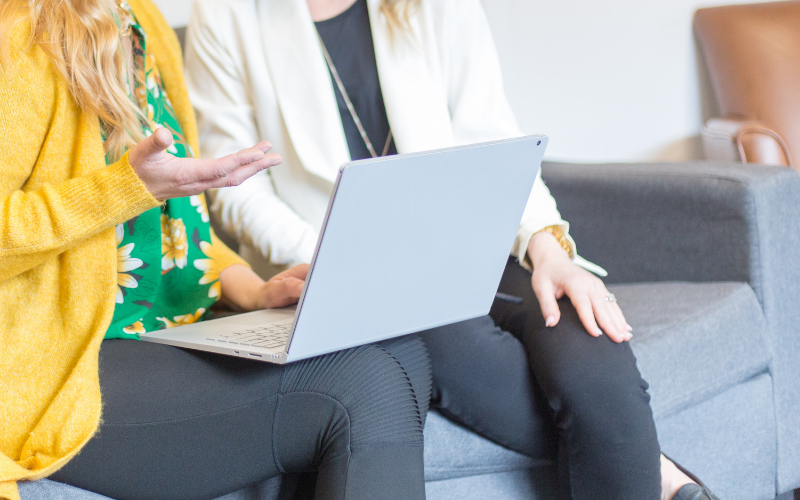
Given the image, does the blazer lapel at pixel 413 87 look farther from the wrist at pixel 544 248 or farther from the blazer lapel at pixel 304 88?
the wrist at pixel 544 248

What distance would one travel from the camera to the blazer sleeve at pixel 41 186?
635 millimetres

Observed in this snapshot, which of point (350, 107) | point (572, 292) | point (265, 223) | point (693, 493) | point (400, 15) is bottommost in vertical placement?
point (693, 493)

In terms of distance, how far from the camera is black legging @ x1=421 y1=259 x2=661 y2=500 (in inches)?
29.0

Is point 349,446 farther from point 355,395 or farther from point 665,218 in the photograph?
point 665,218

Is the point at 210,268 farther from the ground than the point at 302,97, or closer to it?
closer to it

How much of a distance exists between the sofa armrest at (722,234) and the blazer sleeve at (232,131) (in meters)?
0.57

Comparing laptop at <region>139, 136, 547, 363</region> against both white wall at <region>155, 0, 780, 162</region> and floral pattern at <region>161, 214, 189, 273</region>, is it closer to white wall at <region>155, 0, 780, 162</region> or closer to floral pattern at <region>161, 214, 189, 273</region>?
Result: floral pattern at <region>161, 214, 189, 273</region>

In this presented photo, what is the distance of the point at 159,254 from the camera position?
0.79m

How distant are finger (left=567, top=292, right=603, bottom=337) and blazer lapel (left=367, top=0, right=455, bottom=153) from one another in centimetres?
32

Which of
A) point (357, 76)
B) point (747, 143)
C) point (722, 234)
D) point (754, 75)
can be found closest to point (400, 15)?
point (357, 76)

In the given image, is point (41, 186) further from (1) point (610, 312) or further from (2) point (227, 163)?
(1) point (610, 312)

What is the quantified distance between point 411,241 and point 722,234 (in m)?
0.70

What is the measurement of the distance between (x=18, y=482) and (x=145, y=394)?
5.0 inches

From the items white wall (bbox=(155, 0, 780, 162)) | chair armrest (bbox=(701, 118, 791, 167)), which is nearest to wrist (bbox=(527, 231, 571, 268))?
chair armrest (bbox=(701, 118, 791, 167))
